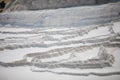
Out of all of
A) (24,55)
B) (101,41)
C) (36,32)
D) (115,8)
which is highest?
(115,8)

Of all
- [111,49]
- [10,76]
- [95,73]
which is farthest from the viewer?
[111,49]

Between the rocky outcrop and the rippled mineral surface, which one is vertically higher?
the rocky outcrop

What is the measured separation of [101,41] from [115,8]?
5785mm

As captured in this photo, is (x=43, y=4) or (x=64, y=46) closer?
(x=64, y=46)

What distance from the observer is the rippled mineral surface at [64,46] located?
889 cm

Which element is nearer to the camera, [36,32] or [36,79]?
[36,79]

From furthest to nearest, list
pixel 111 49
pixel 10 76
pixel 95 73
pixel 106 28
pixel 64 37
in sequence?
pixel 106 28, pixel 64 37, pixel 111 49, pixel 10 76, pixel 95 73

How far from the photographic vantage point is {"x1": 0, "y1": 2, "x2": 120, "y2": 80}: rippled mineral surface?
889 cm

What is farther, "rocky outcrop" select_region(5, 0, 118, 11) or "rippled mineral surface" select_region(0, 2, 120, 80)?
"rocky outcrop" select_region(5, 0, 118, 11)

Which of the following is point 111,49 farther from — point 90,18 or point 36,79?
point 90,18

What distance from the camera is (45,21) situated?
19.1 m

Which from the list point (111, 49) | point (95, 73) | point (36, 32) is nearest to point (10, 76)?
point (95, 73)

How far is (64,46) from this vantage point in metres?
12.6

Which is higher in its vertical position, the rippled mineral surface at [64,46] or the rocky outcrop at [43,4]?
the rocky outcrop at [43,4]
